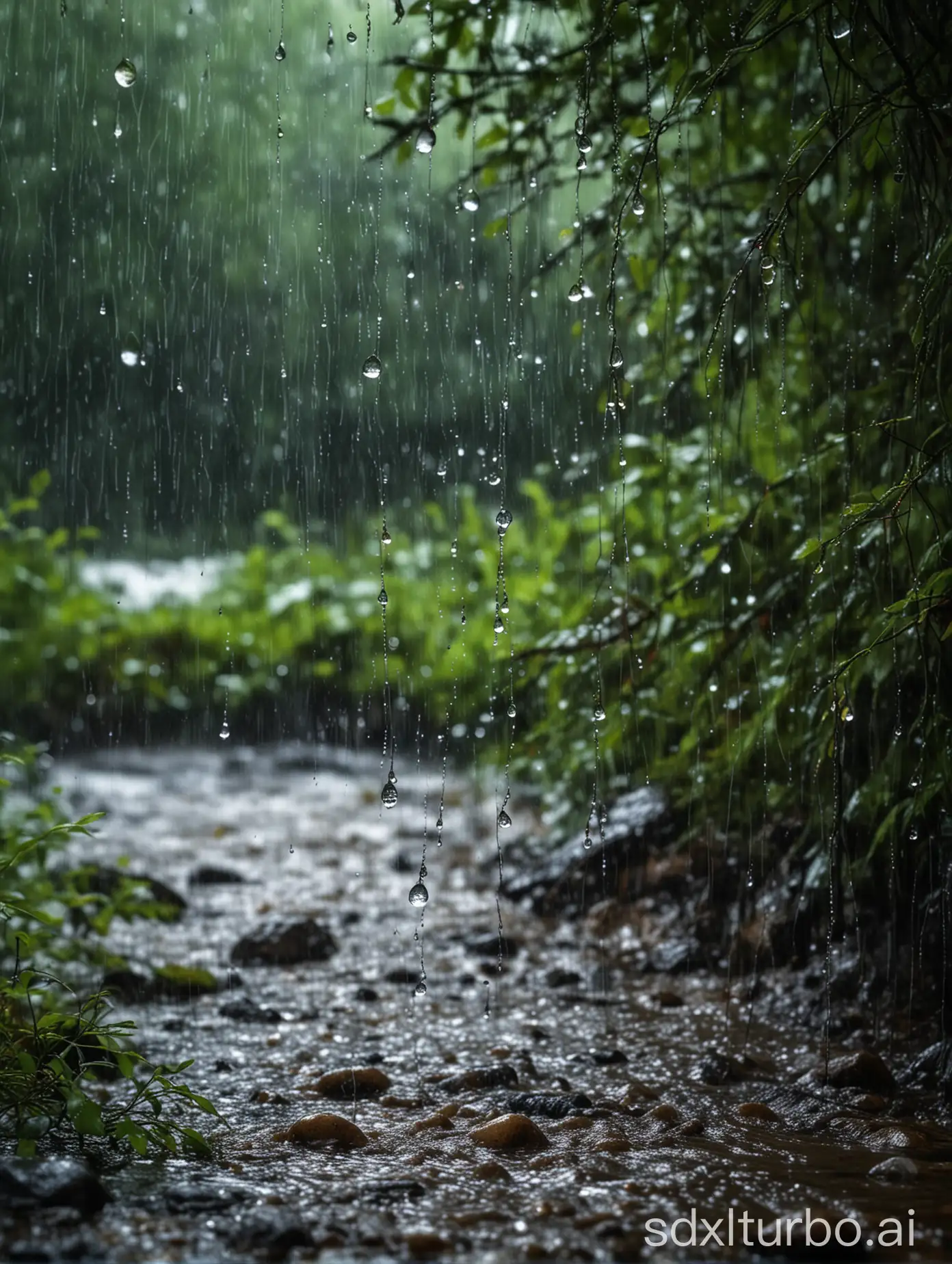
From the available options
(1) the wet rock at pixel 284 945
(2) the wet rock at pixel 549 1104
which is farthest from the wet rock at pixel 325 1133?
(1) the wet rock at pixel 284 945

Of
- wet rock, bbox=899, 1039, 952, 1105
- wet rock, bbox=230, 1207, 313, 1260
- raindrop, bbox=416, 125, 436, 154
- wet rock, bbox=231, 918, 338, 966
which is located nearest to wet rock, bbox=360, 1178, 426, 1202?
wet rock, bbox=230, 1207, 313, 1260

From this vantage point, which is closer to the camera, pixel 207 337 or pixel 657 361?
pixel 657 361

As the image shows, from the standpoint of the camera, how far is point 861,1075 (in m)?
2.28

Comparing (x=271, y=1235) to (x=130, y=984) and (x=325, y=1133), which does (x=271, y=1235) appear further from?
(x=130, y=984)

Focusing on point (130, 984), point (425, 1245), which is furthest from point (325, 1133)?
point (130, 984)

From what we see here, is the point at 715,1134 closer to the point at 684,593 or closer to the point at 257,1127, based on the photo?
the point at 257,1127

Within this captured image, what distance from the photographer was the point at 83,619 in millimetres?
8305

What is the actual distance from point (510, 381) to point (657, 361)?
306 inches

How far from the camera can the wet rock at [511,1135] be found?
1.94m

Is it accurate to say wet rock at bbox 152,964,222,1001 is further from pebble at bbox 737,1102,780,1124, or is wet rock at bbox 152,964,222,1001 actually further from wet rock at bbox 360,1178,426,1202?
pebble at bbox 737,1102,780,1124

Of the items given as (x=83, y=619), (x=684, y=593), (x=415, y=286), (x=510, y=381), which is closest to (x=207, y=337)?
(x=415, y=286)

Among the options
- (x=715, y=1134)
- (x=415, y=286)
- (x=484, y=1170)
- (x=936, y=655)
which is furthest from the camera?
(x=415, y=286)

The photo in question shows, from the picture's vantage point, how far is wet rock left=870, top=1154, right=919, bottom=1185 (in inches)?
69.2

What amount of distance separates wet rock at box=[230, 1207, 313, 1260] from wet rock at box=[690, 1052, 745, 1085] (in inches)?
43.5
